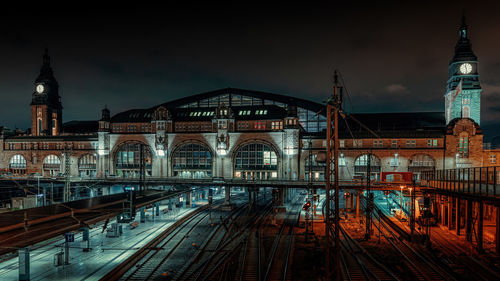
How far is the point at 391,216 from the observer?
1831 inches

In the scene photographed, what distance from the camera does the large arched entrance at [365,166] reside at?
58844mm

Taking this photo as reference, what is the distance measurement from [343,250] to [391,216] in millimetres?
21930

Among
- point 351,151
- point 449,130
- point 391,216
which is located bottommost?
point 391,216

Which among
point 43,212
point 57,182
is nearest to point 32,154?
point 57,182

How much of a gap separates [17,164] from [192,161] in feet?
152

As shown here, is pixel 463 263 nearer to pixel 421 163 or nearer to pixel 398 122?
pixel 421 163

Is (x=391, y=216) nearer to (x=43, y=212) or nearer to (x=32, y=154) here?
(x=43, y=212)

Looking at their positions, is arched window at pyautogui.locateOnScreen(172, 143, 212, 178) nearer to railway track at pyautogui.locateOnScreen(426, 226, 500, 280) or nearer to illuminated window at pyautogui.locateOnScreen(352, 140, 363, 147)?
illuminated window at pyautogui.locateOnScreen(352, 140, 363, 147)

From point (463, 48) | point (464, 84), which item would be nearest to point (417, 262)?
point (464, 84)

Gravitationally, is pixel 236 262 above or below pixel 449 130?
below

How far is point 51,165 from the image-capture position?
74.8 m

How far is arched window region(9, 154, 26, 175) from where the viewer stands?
7638 centimetres

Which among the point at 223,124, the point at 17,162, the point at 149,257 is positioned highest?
the point at 223,124

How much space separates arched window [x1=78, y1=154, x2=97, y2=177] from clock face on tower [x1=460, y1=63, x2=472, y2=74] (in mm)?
86004
